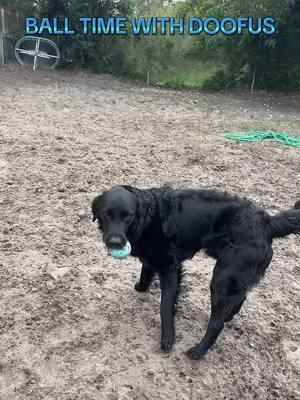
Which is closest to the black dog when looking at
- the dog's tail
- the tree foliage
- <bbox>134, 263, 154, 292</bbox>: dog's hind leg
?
the dog's tail

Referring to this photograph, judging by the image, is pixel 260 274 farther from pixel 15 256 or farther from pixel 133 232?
pixel 15 256

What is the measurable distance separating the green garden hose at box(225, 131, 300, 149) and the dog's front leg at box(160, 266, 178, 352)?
5.54 metres

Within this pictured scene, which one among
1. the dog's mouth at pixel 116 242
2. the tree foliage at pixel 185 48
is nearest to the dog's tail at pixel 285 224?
the dog's mouth at pixel 116 242

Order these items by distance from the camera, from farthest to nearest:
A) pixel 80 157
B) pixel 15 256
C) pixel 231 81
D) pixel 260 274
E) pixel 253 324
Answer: pixel 231 81, pixel 80 157, pixel 15 256, pixel 253 324, pixel 260 274

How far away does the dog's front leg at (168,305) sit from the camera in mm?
2988

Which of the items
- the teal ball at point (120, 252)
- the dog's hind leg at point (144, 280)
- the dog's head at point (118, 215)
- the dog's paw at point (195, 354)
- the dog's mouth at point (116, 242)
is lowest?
the dog's paw at point (195, 354)

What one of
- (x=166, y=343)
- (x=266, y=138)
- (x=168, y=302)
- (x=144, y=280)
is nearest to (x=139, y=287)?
(x=144, y=280)

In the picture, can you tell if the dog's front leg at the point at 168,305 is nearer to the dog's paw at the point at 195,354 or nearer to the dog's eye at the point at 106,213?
the dog's paw at the point at 195,354

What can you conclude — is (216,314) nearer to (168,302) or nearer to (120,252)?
(168,302)

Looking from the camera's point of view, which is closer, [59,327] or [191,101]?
[59,327]

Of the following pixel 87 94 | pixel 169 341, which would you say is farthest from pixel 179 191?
pixel 87 94

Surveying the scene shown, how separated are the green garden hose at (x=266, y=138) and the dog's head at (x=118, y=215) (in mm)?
5608

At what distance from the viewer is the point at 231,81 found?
1489cm

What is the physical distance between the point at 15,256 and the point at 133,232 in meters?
1.54
